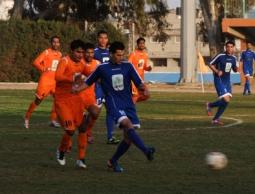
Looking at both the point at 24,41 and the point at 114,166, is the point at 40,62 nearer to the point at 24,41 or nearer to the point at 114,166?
the point at 114,166

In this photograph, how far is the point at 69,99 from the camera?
13.5 meters

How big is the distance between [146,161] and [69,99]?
151 cm

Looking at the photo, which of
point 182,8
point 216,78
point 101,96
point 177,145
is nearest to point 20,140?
point 101,96

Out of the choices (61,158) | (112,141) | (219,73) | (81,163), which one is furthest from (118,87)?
(219,73)

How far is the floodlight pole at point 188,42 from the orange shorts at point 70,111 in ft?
110

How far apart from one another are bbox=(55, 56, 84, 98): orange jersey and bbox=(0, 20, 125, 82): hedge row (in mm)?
37138

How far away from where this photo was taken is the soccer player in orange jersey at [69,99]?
13250 millimetres

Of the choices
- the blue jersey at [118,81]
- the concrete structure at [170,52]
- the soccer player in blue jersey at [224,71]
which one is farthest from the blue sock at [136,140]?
the concrete structure at [170,52]

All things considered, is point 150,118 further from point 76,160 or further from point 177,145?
point 76,160

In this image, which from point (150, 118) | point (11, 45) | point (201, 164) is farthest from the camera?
point (11, 45)

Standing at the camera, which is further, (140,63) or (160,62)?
(160,62)

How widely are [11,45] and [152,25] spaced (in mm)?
14441

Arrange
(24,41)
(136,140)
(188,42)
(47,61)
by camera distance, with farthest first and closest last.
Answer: (24,41)
(188,42)
(47,61)
(136,140)

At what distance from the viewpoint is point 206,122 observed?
2169 cm
